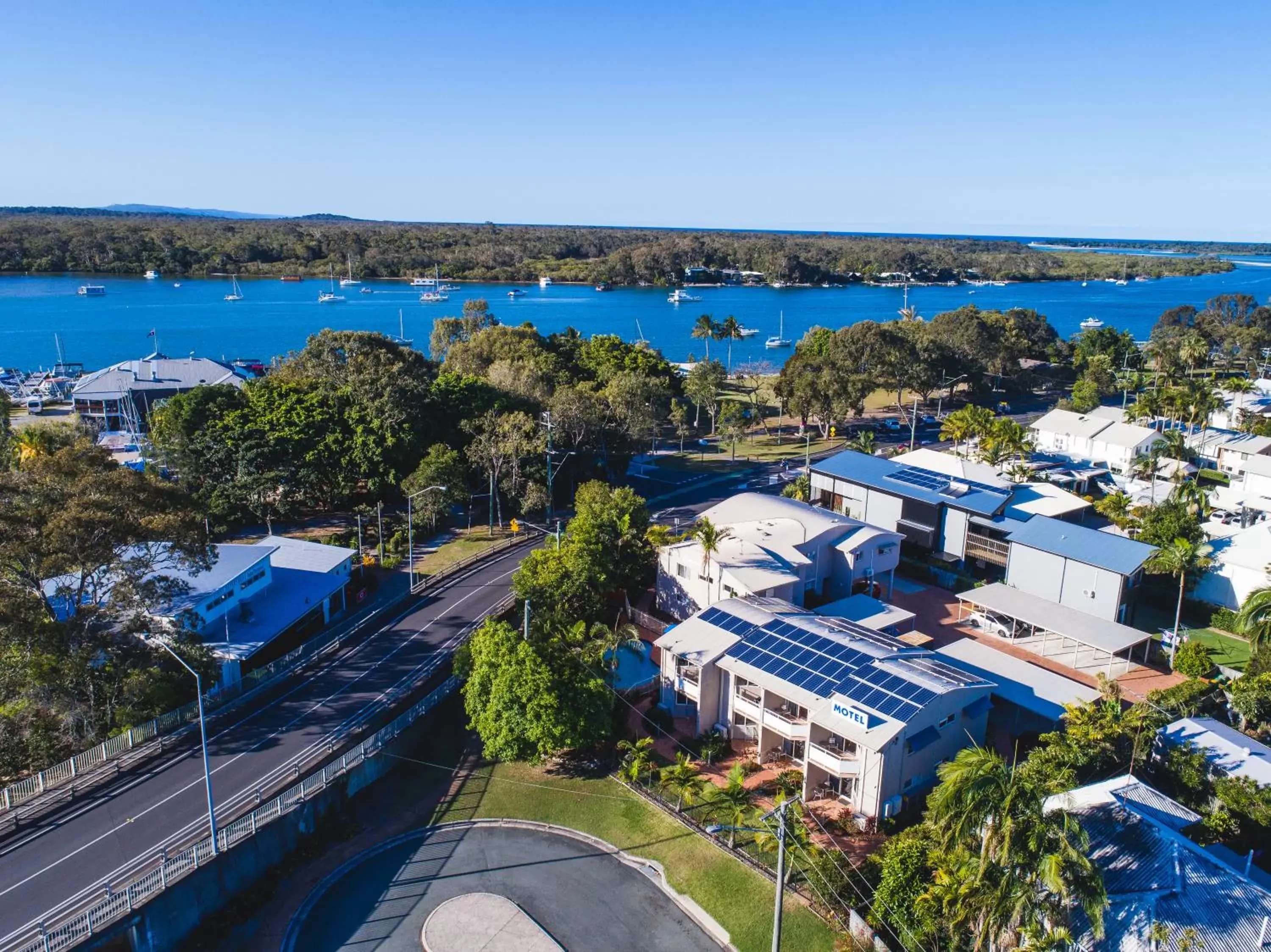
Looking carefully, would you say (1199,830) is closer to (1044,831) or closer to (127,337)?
(1044,831)

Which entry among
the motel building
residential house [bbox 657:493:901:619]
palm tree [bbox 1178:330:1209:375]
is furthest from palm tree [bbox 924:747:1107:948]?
palm tree [bbox 1178:330:1209:375]

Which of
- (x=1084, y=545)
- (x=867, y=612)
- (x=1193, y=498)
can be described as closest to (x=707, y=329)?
(x=1193, y=498)

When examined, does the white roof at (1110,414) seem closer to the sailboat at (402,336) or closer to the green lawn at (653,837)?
the green lawn at (653,837)

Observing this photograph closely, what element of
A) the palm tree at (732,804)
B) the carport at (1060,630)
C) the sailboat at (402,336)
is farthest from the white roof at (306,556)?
the sailboat at (402,336)

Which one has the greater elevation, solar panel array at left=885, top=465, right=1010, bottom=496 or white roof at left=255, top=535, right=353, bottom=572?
solar panel array at left=885, top=465, right=1010, bottom=496

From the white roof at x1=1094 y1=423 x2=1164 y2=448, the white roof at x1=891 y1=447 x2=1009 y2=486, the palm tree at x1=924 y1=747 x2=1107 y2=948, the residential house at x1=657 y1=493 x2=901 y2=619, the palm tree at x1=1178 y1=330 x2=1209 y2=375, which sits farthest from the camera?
the palm tree at x1=1178 y1=330 x2=1209 y2=375

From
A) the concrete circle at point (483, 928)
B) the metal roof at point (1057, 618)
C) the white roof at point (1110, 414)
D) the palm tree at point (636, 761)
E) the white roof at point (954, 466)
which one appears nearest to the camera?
the concrete circle at point (483, 928)

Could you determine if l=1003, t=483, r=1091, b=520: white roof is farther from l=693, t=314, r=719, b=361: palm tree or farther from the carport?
l=693, t=314, r=719, b=361: palm tree

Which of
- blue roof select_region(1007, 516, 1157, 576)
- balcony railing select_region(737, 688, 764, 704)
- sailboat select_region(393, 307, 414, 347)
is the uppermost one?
sailboat select_region(393, 307, 414, 347)
